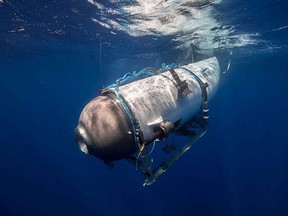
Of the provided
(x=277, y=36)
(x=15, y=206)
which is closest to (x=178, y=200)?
(x=277, y=36)

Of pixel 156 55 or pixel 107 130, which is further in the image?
pixel 156 55

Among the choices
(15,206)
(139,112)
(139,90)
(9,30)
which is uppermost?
(9,30)

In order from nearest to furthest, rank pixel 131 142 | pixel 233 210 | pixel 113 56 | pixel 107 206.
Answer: pixel 131 142, pixel 233 210, pixel 107 206, pixel 113 56

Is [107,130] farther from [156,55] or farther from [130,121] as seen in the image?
[156,55]

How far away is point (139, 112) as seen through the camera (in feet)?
14.1

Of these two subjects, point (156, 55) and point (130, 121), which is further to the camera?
point (156, 55)

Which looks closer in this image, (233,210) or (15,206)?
(233,210)

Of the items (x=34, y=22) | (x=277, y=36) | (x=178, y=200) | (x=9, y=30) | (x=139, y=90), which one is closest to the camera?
(x=139, y=90)

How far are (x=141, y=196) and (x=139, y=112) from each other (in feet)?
53.5

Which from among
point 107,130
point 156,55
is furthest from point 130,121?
point 156,55

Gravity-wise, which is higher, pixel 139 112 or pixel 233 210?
pixel 139 112

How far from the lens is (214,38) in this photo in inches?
555

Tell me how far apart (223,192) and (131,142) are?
16294 millimetres

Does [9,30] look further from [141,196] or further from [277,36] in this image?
[277,36]
